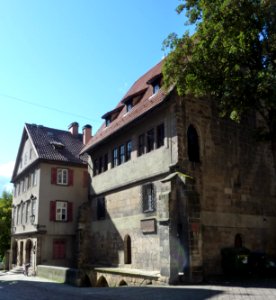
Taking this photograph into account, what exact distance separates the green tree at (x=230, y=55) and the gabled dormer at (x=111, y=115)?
10680mm

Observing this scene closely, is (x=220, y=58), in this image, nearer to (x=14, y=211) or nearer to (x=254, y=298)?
(x=254, y=298)

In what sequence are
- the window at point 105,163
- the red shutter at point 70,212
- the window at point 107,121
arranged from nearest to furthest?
the window at point 105,163
the window at point 107,121
the red shutter at point 70,212

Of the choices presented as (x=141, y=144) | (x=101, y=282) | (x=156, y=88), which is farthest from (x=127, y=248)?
(x=156, y=88)

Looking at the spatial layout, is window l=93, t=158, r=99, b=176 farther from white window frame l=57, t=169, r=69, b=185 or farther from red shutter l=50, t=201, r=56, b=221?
red shutter l=50, t=201, r=56, b=221

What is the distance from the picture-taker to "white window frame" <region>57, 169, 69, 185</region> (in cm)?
3262

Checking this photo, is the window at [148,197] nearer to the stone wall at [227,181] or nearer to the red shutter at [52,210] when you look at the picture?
the stone wall at [227,181]

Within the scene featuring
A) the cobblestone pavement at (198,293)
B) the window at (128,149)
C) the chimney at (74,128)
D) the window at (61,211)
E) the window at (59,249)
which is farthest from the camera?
the chimney at (74,128)

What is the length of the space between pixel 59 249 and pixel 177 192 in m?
16.3

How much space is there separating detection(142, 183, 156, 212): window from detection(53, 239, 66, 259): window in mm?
12259

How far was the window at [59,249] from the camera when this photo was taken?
31.2 m

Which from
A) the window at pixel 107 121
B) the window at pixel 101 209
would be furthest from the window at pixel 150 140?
the window at pixel 107 121

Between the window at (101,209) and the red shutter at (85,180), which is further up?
the red shutter at (85,180)

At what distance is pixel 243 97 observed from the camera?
54.6 feet

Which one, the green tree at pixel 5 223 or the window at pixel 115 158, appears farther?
the green tree at pixel 5 223
